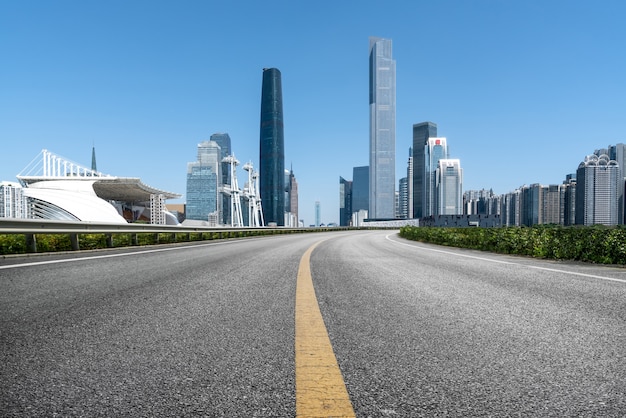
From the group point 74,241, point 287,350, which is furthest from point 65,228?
point 287,350

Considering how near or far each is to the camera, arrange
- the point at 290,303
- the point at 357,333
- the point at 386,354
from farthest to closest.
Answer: the point at 290,303 → the point at 357,333 → the point at 386,354

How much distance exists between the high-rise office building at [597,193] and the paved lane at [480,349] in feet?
563

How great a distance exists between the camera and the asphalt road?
5.31ft

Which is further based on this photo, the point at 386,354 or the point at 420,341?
the point at 420,341

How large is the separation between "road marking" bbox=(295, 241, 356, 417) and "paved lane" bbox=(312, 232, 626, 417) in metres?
0.06

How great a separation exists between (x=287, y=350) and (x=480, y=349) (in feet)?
4.03

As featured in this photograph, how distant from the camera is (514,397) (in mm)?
1689

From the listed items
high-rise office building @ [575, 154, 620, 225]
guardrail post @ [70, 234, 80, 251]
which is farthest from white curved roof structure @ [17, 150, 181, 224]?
high-rise office building @ [575, 154, 620, 225]

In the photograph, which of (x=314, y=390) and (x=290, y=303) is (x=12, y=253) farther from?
(x=314, y=390)

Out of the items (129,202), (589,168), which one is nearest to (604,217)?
(589,168)

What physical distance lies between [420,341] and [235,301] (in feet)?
6.68

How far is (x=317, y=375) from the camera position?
1.90m

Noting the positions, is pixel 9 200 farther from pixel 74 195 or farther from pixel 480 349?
pixel 480 349

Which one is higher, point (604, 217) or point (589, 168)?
point (589, 168)
